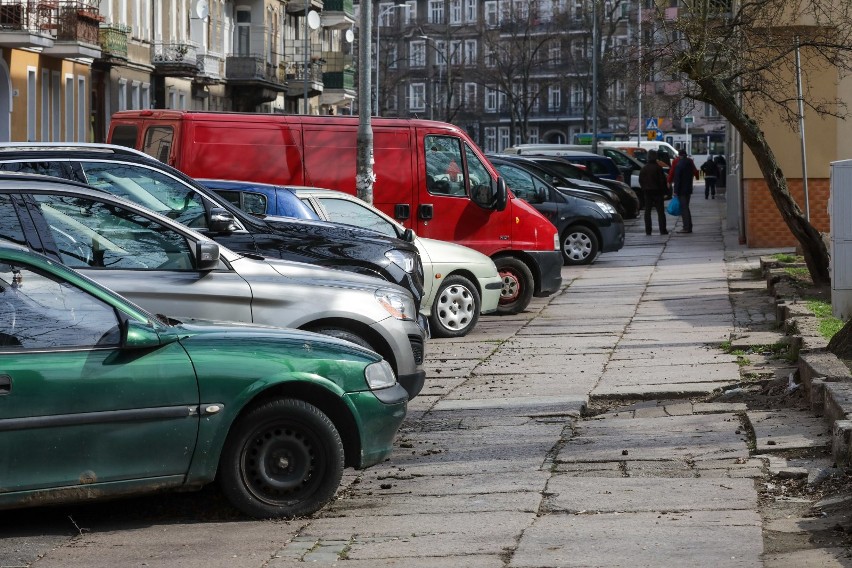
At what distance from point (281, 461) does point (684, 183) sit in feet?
85.6

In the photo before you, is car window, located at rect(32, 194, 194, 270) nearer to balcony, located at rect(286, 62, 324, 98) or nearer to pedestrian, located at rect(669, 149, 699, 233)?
pedestrian, located at rect(669, 149, 699, 233)

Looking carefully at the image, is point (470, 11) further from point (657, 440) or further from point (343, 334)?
point (657, 440)

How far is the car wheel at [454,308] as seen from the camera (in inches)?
609

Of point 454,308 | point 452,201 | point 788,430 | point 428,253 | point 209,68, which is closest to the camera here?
point 788,430

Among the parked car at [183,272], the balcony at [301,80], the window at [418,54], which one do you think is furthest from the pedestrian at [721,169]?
the window at [418,54]

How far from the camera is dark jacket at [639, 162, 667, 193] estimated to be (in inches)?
1271

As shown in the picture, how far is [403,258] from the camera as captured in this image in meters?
12.8

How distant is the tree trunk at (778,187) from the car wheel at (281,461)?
11.0 meters

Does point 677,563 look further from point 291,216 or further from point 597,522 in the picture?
point 291,216

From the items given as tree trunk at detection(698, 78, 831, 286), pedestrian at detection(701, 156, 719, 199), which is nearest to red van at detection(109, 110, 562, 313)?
tree trunk at detection(698, 78, 831, 286)

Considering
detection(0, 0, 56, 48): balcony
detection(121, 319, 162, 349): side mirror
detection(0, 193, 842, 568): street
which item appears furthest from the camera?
detection(0, 0, 56, 48): balcony

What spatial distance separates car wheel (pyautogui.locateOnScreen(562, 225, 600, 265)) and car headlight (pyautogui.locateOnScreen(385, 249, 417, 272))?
1226 cm

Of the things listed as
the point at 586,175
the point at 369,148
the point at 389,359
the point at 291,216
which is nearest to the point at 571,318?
the point at 369,148

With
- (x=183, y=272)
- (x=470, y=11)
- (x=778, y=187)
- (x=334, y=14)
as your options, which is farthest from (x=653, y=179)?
(x=470, y=11)
